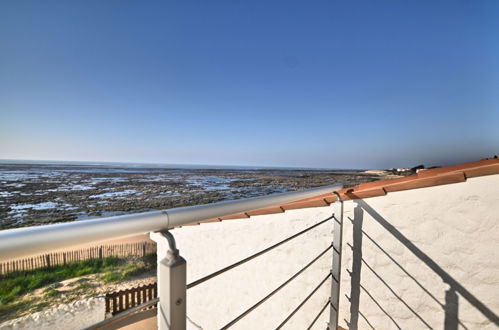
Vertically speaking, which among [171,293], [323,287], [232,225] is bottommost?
[323,287]

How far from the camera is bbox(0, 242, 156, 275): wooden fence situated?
8.38m

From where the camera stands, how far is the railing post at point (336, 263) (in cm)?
143

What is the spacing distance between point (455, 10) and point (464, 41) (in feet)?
3.97

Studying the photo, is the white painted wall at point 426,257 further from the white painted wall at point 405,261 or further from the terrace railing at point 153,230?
the terrace railing at point 153,230

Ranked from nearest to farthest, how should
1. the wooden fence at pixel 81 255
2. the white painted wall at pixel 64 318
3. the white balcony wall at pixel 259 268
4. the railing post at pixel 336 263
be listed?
the railing post at pixel 336 263
the white balcony wall at pixel 259 268
the white painted wall at pixel 64 318
the wooden fence at pixel 81 255

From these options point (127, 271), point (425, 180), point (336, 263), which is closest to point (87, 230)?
point (336, 263)

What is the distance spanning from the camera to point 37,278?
25.5 ft

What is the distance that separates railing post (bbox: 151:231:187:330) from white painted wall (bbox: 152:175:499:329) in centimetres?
136

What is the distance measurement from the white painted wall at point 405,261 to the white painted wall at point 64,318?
233 inches

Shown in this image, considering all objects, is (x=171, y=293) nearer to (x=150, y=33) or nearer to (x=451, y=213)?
(x=451, y=213)

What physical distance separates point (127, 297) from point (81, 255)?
5.78m

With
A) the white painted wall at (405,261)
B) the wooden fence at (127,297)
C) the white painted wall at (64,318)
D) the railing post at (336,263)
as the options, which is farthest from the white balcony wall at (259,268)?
the white painted wall at (64,318)

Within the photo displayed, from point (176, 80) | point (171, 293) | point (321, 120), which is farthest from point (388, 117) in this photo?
point (171, 293)

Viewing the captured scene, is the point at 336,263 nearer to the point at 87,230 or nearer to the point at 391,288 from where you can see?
the point at 391,288
